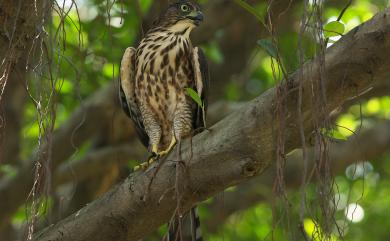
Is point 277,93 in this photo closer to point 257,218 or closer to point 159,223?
point 159,223

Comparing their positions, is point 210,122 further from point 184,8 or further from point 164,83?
point 164,83

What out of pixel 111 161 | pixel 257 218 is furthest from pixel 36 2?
pixel 257 218

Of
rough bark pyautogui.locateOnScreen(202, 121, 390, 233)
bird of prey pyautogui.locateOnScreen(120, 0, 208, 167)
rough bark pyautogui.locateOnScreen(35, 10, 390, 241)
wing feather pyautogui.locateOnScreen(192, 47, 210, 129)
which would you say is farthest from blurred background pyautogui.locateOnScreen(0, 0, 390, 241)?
rough bark pyautogui.locateOnScreen(35, 10, 390, 241)

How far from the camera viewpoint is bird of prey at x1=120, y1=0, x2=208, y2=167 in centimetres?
508

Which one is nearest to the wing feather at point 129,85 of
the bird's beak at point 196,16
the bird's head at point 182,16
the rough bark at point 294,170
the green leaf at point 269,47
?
the bird's head at point 182,16

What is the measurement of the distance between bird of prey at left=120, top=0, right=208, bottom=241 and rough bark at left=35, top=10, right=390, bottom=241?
1525 millimetres

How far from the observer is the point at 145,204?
340cm

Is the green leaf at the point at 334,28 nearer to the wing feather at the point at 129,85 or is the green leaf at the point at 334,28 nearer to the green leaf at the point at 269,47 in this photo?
the green leaf at the point at 269,47

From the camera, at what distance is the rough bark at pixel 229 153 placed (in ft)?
9.46

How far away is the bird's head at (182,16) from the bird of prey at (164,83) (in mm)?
58

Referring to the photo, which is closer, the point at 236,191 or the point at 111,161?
the point at 111,161

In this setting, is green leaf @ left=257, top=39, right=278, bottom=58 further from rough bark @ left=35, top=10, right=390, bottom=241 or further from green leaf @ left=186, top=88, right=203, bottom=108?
green leaf @ left=186, top=88, right=203, bottom=108

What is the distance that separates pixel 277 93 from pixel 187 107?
2352 mm

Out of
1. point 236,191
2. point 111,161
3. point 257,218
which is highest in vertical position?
point 111,161
